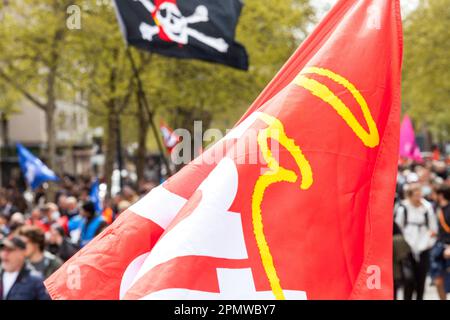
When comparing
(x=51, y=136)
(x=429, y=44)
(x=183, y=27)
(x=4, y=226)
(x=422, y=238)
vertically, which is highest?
(x=429, y=44)

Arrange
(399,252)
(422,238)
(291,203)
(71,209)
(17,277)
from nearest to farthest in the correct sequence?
(291,203), (17,277), (399,252), (422,238), (71,209)

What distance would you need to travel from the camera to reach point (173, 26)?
7.63 metres

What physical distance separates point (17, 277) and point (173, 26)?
91.8 inches

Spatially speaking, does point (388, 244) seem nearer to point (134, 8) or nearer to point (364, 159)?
point (364, 159)

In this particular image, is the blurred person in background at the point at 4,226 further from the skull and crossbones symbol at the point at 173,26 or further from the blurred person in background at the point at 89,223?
the skull and crossbones symbol at the point at 173,26

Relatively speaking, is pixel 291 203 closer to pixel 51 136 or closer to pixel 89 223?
pixel 89 223

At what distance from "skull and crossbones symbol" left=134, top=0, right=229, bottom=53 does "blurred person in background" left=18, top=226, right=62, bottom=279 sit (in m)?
1.82

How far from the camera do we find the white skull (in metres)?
7.43

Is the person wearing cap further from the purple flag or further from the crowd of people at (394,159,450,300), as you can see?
the purple flag

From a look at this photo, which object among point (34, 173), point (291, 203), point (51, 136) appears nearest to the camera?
point (291, 203)

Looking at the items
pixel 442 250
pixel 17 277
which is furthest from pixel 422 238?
pixel 17 277

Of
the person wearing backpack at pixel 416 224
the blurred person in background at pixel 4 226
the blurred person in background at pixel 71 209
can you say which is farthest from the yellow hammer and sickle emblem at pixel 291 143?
the blurred person in background at pixel 71 209

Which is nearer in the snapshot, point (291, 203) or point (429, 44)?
point (291, 203)
